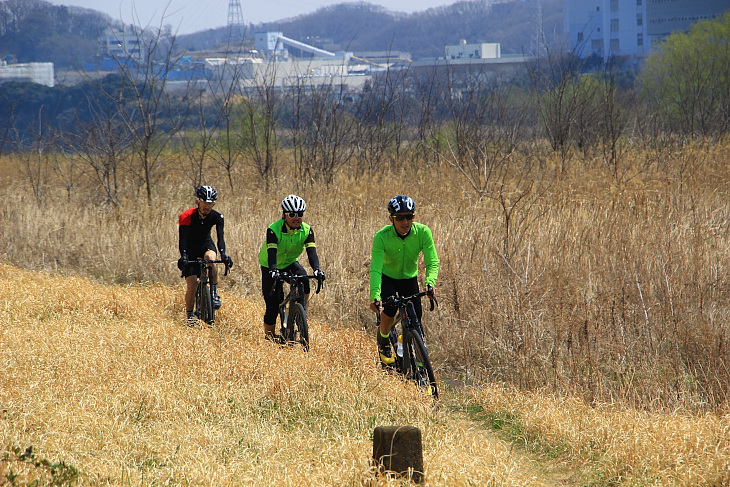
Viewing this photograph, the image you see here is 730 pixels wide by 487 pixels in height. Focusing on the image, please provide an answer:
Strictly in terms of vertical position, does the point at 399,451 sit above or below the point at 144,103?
below

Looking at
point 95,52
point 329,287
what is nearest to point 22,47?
point 95,52

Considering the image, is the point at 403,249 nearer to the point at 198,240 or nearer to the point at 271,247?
the point at 271,247

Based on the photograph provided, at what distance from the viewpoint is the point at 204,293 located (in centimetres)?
786

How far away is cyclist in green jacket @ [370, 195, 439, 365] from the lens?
18.6 feet

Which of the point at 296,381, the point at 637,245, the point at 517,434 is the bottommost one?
the point at 517,434

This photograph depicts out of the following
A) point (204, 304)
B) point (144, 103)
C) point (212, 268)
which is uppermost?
point (144, 103)

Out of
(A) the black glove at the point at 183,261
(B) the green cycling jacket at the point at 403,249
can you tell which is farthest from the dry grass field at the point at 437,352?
(B) the green cycling jacket at the point at 403,249

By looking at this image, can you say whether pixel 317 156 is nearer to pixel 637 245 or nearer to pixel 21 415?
pixel 637 245

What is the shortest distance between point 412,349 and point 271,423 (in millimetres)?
1387

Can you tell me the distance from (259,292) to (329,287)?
1.30 meters

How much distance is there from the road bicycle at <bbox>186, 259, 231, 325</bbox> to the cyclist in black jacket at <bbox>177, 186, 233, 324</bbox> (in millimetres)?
48

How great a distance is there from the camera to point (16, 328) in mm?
7027

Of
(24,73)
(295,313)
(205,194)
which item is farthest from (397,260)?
(24,73)

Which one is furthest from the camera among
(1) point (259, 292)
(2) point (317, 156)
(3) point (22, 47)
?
(3) point (22, 47)
